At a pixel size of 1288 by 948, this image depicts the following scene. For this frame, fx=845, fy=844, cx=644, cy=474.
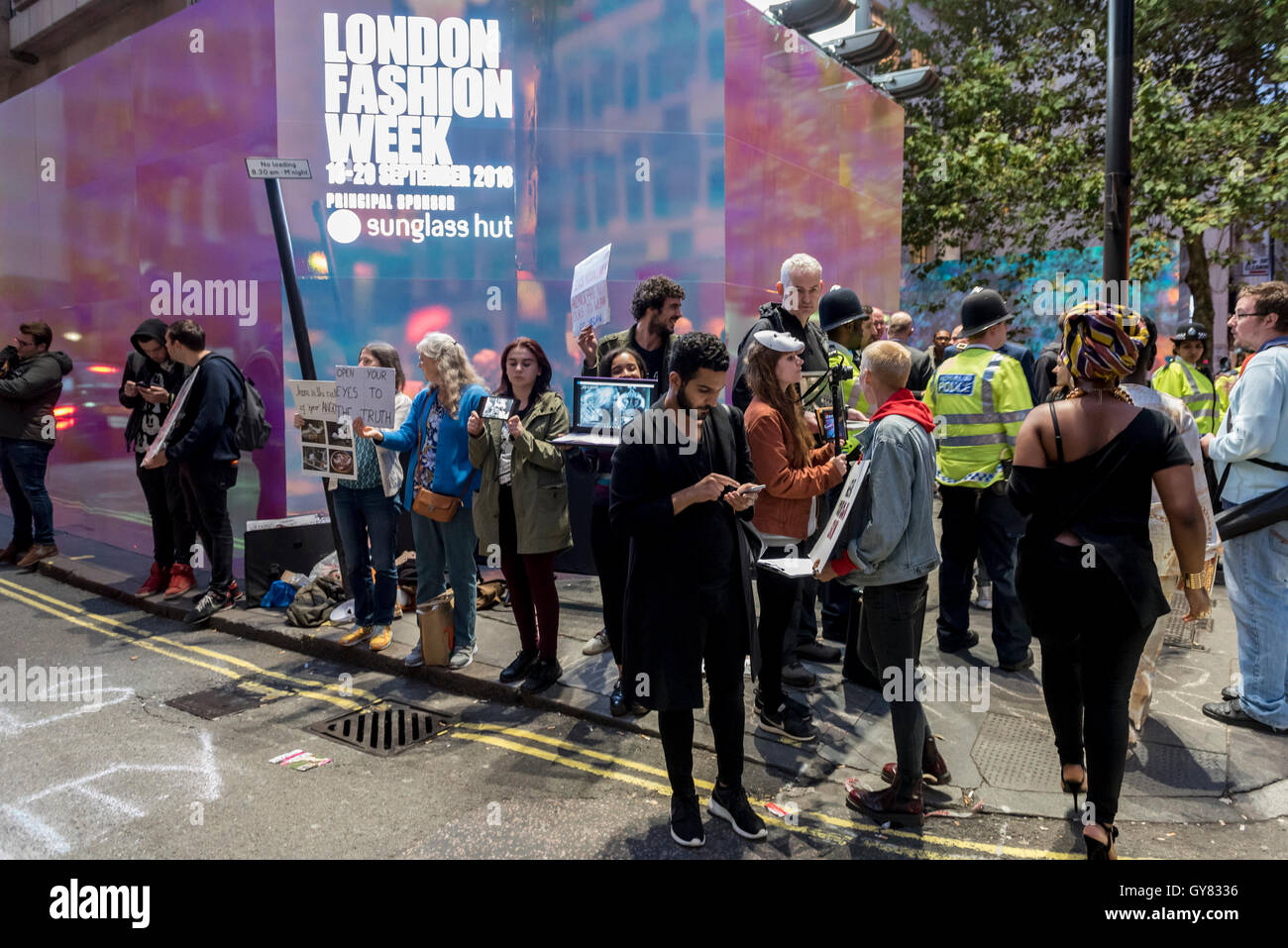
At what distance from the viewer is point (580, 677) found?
5.24 m

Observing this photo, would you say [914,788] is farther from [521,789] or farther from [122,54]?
[122,54]

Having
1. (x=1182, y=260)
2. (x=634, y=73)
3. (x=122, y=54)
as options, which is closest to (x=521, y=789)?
(x=634, y=73)

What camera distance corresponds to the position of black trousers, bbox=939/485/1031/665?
206 inches

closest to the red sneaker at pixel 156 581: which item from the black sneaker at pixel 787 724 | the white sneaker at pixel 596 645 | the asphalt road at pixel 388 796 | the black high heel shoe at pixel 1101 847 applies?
the asphalt road at pixel 388 796

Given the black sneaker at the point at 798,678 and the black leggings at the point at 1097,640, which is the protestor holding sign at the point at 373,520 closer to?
the black sneaker at the point at 798,678

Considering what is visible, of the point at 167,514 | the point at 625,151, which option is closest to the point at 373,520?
the point at 167,514

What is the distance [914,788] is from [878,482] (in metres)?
1.32

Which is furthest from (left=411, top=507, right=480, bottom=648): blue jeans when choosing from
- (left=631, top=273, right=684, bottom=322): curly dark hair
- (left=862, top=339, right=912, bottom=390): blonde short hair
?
(left=862, top=339, right=912, bottom=390): blonde short hair

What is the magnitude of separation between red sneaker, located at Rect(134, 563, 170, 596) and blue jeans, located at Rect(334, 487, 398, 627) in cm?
259

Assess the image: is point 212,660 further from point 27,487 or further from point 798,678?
point 27,487

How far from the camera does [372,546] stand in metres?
5.96

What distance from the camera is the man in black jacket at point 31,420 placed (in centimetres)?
862

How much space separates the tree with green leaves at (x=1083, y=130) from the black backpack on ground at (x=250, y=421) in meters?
12.1

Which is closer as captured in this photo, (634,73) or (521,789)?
(521,789)
